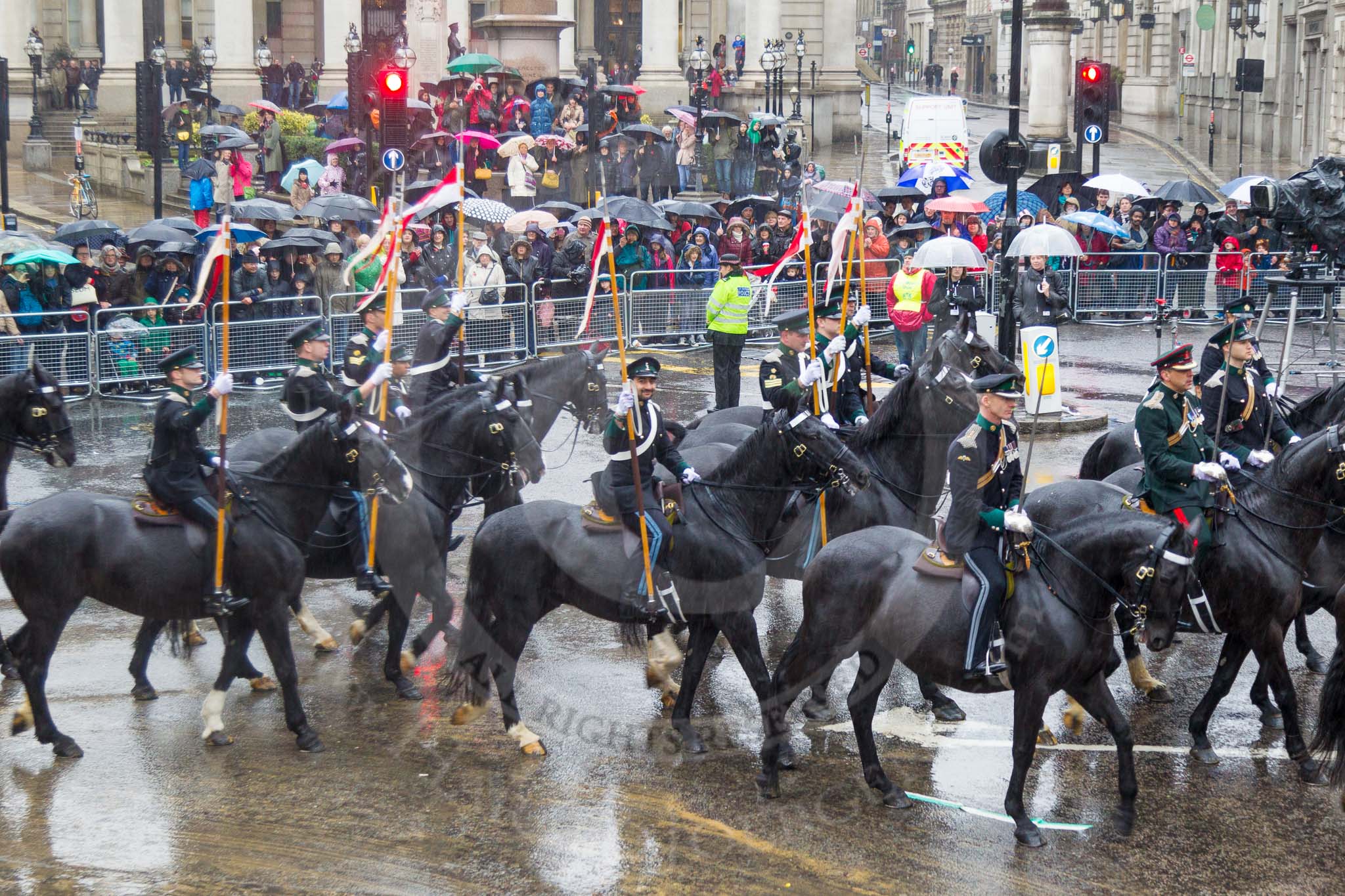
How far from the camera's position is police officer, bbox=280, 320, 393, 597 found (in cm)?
1141

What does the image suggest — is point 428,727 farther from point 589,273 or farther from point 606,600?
point 589,273

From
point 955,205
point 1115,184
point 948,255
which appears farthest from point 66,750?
point 1115,184

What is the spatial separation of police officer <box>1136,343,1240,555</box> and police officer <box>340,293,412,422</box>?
533 centimetres

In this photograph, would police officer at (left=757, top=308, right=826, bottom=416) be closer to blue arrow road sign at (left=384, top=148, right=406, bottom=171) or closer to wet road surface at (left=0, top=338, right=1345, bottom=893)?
wet road surface at (left=0, top=338, right=1345, bottom=893)

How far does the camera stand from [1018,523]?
8.66m

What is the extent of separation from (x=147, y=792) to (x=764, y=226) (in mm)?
17356

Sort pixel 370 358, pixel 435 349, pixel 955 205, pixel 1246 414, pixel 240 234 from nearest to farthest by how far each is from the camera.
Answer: pixel 1246 414, pixel 370 358, pixel 435 349, pixel 240 234, pixel 955 205

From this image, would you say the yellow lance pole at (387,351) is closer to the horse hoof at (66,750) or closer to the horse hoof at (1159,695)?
the horse hoof at (66,750)

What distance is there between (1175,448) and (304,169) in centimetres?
2236

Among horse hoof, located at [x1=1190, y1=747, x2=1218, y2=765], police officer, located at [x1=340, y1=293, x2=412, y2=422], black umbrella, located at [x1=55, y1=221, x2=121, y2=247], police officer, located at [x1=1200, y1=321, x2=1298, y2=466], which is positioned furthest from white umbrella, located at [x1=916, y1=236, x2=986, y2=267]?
black umbrella, located at [x1=55, y1=221, x2=121, y2=247]

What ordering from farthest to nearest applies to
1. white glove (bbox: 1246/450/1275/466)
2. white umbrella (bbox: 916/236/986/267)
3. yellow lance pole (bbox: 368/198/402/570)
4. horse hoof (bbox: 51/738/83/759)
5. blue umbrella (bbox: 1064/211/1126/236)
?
blue umbrella (bbox: 1064/211/1126/236)
white umbrella (bbox: 916/236/986/267)
yellow lance pole (bbox: 368/198/402/570)
white glove (bbox: 1246/450/1275/466)
horse hoof (bbox: 51/738/83/759)

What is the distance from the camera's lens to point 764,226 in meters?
25.4

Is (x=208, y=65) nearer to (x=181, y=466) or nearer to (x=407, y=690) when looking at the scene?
(x=181, y=466)

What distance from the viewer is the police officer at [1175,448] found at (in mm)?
10133
